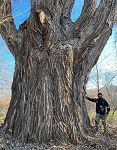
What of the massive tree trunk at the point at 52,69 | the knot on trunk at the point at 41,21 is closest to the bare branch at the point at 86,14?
the massive tree trunk at the point at 52,69

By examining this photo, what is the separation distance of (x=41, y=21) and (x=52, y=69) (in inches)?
58.9

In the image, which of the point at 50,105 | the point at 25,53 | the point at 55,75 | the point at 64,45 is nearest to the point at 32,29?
the point at 25,53

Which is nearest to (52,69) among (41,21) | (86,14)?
(41,21)

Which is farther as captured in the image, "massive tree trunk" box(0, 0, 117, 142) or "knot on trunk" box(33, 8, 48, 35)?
"knot on trunk" box(33, 8, 48, 35)

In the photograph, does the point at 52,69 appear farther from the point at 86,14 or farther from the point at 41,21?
the point at 86,14

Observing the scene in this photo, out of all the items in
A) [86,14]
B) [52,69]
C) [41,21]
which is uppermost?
[86,14]

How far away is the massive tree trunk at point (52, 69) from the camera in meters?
2.99

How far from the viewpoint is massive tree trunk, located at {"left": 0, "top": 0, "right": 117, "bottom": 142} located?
2994 mm

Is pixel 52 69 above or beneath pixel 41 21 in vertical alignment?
beneath

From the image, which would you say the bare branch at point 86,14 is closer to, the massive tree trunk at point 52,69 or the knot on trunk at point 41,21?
the massive tree trunk at point 52,69

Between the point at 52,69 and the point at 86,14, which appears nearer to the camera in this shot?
the point at 52,69

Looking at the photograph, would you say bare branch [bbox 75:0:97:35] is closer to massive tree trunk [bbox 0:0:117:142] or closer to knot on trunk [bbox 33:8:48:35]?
massive tree trunk [bbox 0:0:117:142]

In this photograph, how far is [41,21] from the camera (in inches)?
133

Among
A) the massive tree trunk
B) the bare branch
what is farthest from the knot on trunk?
the bare branch
